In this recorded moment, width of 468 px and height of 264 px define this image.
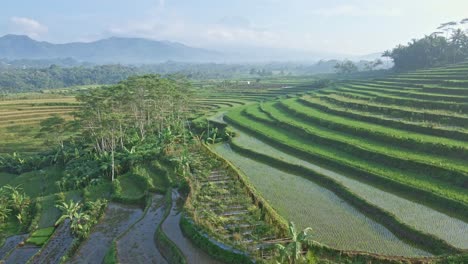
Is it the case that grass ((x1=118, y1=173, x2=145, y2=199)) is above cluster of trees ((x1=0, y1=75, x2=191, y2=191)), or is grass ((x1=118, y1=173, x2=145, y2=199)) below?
below

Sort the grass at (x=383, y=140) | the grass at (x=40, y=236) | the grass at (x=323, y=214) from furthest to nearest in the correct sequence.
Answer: the grass at (x=383, y=140) → the grass at (x=40, y=236) → the grass at (x=323, y=214)

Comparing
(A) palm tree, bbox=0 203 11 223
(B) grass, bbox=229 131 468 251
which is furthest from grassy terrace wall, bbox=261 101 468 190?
(A) palm tree, bbox=0 203 11 223

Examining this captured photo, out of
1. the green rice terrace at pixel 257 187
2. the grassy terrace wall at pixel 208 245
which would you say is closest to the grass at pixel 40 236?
the green rice terrace at pixel 257 187

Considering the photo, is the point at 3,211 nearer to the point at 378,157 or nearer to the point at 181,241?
the point at 181,241

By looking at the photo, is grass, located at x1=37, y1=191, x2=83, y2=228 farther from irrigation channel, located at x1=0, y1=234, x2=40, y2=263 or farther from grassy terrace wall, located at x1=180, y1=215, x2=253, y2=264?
grassy terrace wall, located at x1=180, y1=215, x2=253, y2=264

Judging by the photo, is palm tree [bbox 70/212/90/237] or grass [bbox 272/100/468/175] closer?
palm tree [bbox 70/212/90/237]

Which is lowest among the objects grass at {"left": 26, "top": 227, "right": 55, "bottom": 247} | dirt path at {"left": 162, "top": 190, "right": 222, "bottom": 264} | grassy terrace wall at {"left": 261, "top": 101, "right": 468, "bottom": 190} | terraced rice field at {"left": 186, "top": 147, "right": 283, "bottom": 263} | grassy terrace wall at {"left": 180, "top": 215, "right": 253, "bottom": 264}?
grass at {"left": 26, "top": 227, "right": 55, "bottom": 247}

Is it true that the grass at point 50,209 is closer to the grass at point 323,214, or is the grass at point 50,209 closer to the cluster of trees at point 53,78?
the grass at point 323,214
